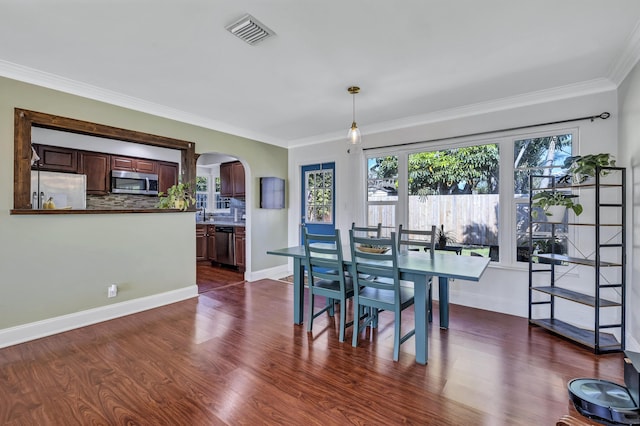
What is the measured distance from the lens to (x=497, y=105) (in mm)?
3576

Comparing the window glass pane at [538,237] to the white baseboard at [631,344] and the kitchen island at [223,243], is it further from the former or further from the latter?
the kitchen island at [223,243]

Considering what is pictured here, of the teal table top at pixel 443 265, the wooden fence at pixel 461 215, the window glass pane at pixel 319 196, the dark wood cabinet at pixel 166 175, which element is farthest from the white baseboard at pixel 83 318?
the wooden fence at pixel 461 215

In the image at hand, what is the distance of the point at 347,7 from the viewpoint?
1.93 m

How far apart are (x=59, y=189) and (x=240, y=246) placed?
2949mm

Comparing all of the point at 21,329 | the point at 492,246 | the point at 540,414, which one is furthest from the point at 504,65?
the point at 21,329

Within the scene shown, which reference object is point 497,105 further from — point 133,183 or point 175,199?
point 133,183

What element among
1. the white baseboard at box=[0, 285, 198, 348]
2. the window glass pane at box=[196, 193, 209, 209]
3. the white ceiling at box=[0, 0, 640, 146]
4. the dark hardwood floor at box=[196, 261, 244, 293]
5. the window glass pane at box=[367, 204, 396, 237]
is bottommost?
the dark hardwood floor at box=[196, 261, 244, 293]

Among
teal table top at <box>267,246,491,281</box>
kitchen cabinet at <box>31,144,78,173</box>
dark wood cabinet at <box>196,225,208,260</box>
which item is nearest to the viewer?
teal table top at <box>267,246,491,281</box>

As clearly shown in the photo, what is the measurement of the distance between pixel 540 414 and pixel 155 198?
6605 millimetres

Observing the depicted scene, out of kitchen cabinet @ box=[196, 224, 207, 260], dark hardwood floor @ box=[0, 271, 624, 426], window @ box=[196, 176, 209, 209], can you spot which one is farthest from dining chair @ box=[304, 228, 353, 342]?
window @ box=[196, 176, 209, 209]

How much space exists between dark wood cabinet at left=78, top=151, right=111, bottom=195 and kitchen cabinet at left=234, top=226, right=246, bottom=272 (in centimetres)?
240

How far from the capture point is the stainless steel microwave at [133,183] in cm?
548

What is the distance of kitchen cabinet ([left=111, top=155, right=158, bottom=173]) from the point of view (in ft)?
18.2

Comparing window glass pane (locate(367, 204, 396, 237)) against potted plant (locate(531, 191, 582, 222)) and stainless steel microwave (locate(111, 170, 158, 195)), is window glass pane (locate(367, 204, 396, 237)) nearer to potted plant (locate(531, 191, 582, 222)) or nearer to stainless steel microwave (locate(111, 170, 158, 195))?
potted plant (locate(531, 191, 582, 222))
